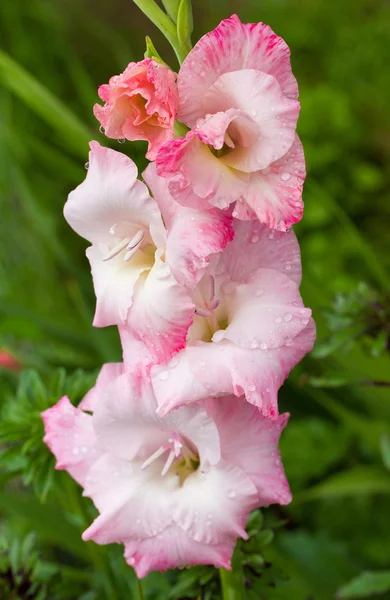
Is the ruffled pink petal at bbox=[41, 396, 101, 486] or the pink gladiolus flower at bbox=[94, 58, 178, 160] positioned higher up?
the pink gladiolus flower at bbox=[94, 58, 178, 160]

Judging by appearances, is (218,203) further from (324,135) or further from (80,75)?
(324,135)

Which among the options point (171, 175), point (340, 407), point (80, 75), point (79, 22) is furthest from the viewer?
point (79, 22)

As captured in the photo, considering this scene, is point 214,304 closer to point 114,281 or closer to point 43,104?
point 114,281

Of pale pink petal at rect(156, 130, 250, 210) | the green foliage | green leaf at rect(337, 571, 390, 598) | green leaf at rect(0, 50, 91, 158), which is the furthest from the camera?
green leaf at rect(0, 50, 91, 158)

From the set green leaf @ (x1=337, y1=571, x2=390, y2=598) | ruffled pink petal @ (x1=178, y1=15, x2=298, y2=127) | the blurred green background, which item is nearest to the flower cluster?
ruffled pink petal @ (x1=178, y1=15, x2=298, y2=127)

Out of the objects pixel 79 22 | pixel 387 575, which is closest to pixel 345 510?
pixel 387 575

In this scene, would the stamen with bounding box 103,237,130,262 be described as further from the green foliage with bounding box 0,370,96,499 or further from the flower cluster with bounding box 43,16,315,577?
the green foliage with bounding box 0,370,96,499

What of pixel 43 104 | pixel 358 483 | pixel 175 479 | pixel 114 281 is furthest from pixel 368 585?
pixel 43 104
